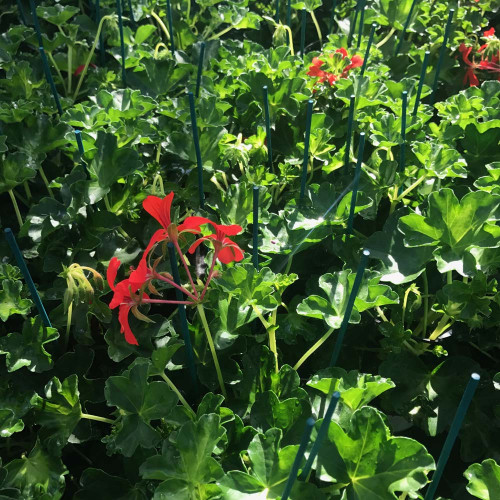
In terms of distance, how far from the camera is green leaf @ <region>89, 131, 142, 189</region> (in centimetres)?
110

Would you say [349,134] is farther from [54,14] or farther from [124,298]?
[54,14]

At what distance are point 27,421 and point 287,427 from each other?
39 cm

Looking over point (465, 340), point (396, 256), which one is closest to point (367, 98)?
point (396, 256)

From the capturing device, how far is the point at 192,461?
766 mm

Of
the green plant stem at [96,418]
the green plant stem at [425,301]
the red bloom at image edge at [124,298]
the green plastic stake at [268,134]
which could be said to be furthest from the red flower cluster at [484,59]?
the green plant stem at [96,418]

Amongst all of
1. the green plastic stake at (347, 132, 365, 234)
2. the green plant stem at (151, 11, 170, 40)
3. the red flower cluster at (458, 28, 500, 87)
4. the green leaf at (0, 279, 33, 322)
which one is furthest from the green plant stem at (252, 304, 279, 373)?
the green plant stem at (151, 11, 170, 40)

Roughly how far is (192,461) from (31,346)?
345 mm

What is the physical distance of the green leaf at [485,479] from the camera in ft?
2.45

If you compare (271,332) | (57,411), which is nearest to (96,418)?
(57,411)

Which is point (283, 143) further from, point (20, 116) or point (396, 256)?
point (20, 116)

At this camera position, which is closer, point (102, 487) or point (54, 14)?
point (102, 487)

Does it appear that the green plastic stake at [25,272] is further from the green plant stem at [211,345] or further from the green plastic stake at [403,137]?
the green plastic stake at [403,137]

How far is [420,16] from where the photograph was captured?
5.54ft

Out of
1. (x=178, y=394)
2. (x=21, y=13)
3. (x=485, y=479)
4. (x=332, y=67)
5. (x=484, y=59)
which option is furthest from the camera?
(x=21, y=13)
